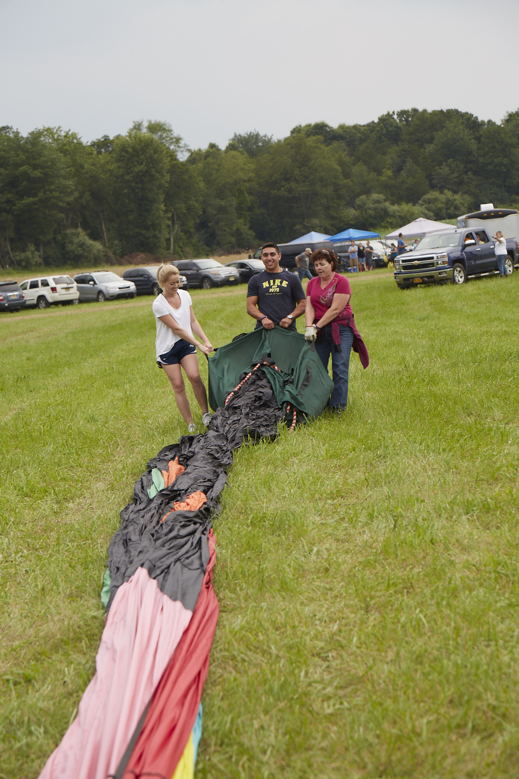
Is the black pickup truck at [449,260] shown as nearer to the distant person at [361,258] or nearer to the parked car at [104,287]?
the distant person at [361,258]

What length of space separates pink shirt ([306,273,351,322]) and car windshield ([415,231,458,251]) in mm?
18078

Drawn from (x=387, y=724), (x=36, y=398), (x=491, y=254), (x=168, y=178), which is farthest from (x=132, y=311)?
(x=168, y=178)

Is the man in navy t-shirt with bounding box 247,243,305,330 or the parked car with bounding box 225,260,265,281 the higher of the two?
the parked car with bounding box 225,260,265,281

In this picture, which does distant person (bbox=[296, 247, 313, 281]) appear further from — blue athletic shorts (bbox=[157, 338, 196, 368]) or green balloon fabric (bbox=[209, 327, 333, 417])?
blue athletic shorts (bbox=[157, 338, 196, 368])

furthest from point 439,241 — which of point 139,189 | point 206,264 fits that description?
point 139,189

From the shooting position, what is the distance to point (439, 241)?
82.9 ft

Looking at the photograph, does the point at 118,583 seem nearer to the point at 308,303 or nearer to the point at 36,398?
the point at 308,303

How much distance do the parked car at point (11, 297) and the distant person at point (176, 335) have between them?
28.9m

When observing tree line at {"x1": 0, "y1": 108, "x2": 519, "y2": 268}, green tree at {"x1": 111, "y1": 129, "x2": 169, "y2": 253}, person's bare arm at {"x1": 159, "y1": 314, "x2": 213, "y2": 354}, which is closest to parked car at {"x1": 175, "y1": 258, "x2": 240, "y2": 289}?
tree line at {"x1": 0, "y1": 108, "x2": 519, "y2": 268}

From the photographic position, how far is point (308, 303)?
25.8ft

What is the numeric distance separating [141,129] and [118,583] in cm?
8784

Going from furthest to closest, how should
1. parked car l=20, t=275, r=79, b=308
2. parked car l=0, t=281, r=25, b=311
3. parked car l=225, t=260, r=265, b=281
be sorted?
1. parked car l=225, t=260, r=265, b=281
2. parked car l=20, t=275, r=79, b=308
3. parked car l=0, t=281, r=25, b=311

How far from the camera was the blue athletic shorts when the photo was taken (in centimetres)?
784

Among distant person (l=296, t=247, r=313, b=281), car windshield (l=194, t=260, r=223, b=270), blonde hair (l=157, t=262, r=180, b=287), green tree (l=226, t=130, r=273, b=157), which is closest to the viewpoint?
blonde hair (l=157, t=262, r=180, b=287)
